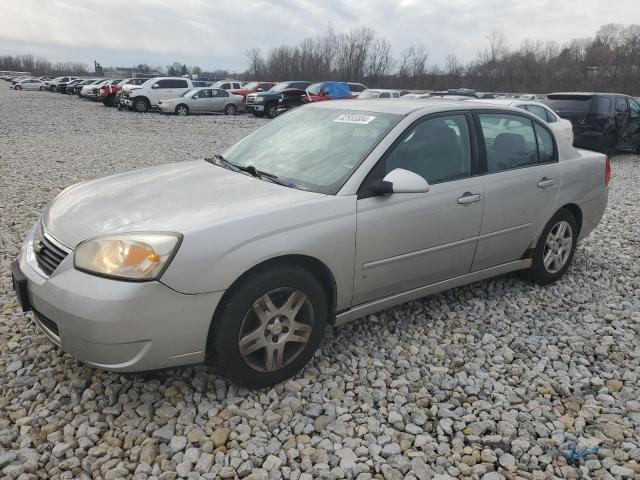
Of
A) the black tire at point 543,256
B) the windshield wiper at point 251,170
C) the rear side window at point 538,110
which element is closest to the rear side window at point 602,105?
the rear side window at point 538,110

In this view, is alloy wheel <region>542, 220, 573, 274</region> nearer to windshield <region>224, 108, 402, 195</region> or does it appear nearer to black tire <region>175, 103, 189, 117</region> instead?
windshield <region>224, 108, 402, 195</region>

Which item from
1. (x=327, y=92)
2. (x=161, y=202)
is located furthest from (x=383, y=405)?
(x=327, y=92)

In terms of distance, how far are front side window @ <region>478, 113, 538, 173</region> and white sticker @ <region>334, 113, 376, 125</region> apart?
3.02 ft

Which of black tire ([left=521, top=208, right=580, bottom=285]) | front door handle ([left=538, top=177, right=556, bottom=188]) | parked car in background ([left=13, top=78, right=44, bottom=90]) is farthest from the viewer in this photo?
parked car in background ([left=13, top=78, right=44, bottom=90])

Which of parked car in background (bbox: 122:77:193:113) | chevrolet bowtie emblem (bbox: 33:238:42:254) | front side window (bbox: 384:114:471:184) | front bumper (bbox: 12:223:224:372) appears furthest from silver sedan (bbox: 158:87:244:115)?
front bumper (bbox: 12:223:224:372)

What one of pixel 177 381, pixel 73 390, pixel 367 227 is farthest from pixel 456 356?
pixel 73 390

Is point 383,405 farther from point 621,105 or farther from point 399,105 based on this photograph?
point 621,105

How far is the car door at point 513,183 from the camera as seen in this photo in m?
3.69

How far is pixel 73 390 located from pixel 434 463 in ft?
6.46

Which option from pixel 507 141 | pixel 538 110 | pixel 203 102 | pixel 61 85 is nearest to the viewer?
pixel 507 141

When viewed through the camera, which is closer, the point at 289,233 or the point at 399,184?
the point at 289,233

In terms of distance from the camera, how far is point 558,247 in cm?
443

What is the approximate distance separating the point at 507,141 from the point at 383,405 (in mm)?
2317

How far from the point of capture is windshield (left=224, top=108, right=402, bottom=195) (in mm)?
3111
